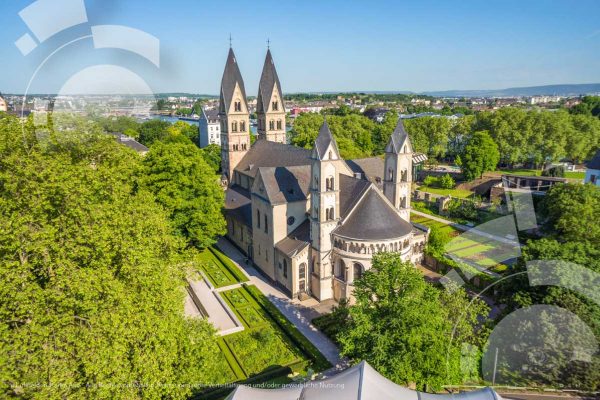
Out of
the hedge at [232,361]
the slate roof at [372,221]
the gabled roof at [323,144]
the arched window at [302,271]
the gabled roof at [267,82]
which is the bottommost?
the hedge at [232,361]

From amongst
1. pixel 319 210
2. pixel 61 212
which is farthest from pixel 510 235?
pixel 61 212

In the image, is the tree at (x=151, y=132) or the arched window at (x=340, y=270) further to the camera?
the tree at (x=151, y=132)

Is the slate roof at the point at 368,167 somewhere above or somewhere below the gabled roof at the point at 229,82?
below

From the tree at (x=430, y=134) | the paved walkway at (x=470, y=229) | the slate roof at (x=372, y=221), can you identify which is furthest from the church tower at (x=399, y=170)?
the tree at (x=430, y=134)

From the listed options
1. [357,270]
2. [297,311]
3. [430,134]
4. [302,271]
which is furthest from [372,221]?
[430,134]

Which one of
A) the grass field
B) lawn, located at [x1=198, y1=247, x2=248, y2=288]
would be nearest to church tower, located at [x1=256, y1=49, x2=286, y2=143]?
lawn, located at [x1=198, y1=247, x2=248, y2=288]

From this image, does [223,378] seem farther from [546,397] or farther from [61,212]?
[546,397]

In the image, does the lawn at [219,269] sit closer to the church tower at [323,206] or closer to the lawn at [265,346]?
the lawn at [265,346]

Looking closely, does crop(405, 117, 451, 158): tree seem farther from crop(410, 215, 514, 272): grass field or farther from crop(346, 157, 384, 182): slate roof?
crop(346, 157, 384, 182): slate roof
